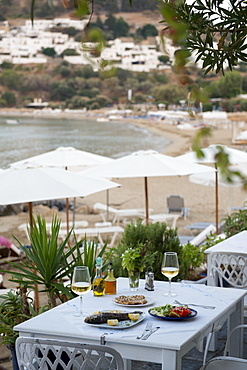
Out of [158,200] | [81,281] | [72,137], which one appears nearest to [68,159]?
[81,281]

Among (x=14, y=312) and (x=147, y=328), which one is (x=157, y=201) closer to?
(x=14, y=312)

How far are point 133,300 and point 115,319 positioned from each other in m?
0.35

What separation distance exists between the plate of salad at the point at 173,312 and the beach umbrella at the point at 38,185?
122 inches

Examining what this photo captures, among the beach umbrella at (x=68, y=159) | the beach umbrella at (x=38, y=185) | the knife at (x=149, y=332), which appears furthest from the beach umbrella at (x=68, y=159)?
the knife at (x=149, y=332)

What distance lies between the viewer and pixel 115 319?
2.66 m

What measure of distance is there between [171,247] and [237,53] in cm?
415

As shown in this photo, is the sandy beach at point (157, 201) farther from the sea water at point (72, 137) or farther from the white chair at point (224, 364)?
the sea water at point (72, 137)

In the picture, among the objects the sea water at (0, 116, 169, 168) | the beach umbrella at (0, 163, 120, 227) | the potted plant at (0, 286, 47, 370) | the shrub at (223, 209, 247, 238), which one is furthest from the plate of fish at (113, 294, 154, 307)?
the sea water at (0, 116, 169, 168)

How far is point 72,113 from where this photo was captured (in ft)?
264

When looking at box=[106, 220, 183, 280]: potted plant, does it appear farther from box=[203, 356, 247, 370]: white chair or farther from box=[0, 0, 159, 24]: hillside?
box=[0, 0, 159, 24]: hillside

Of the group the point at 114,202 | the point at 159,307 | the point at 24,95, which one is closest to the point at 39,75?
the point at 24,95

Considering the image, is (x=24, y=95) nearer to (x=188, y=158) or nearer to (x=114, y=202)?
(x=114, y=202)

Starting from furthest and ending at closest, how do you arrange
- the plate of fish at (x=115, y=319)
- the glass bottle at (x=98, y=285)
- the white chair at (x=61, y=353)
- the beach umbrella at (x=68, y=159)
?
1. the beach umbrella at (x=68, y=159)
2. the glass bottle at (x=98, y=285)
3. the plate of fish at (x=115, y=319)
4. the white chair at (x=61, y=353)

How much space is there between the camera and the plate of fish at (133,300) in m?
2.94
